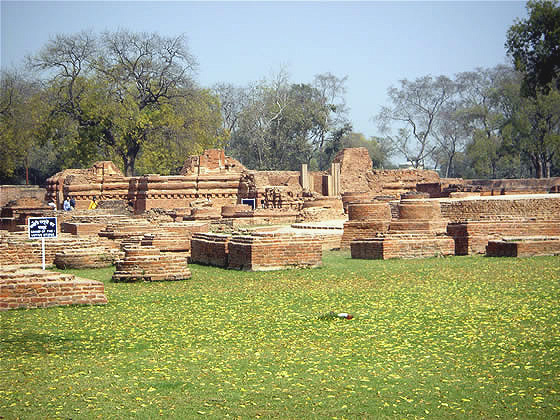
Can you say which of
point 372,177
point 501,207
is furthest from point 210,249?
point 372,177

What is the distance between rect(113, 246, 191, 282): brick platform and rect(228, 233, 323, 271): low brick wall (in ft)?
3.73

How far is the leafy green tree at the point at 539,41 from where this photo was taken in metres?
23.9

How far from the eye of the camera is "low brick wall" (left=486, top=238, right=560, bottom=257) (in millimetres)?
12430

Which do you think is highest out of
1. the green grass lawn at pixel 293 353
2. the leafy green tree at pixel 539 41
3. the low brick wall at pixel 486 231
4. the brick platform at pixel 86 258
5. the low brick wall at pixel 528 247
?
Answer: the leafy green tree at pixel 539 41

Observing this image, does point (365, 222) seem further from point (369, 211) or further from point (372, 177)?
point (372, 177)

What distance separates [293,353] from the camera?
19.3ft

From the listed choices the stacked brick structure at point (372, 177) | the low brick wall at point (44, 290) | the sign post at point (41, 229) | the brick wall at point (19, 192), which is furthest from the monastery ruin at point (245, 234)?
the brick wall at point (19, 192)

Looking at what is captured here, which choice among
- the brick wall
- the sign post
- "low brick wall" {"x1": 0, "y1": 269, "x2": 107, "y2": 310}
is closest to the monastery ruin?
"low brick wall" {"x1": 0, "y1": 269, "x2": 107, "y2": 310}

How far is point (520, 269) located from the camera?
10.8 m

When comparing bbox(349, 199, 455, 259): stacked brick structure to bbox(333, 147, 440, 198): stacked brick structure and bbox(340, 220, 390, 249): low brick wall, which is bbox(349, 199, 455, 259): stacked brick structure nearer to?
bbox(340, 220, 390, 249): low brick wall

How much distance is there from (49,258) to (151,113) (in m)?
23.9

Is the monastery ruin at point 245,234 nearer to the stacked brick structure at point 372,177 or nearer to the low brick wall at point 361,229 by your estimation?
the low brick wall at point 361,229

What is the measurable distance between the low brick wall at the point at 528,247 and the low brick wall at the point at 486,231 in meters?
0.71

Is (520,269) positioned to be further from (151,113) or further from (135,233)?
(151,113)
